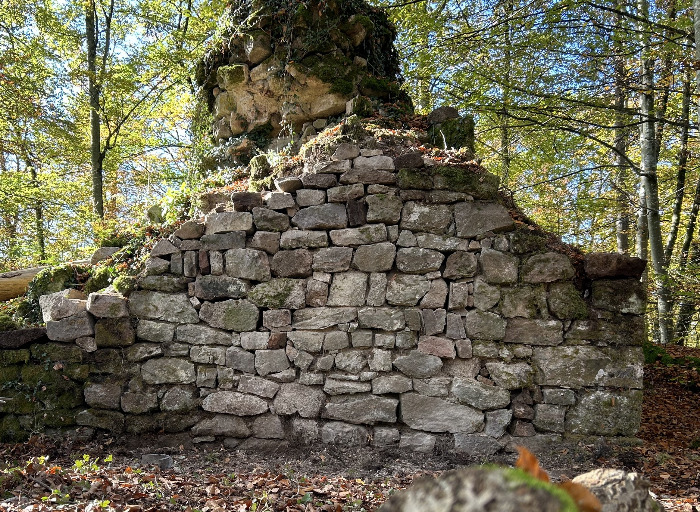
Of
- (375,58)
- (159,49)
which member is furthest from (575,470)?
(159,49)

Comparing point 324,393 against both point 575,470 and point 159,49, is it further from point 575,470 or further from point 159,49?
point 159,49

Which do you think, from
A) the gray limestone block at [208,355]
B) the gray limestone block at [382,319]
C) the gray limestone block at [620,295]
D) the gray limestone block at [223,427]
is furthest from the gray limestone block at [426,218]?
the gray limestone block at [223,427]

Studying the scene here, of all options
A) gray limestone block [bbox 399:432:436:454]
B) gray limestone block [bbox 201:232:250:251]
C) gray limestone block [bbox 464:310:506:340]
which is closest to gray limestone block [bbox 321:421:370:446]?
gray limestone block [bbox 399:432:436:454]

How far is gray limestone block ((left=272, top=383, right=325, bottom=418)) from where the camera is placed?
4.30m

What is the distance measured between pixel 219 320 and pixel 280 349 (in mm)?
662

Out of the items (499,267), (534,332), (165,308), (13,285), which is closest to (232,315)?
(165,308)

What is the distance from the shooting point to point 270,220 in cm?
452

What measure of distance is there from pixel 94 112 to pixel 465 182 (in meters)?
9.91

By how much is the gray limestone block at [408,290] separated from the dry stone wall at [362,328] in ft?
0.06

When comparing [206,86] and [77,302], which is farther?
[206,86]

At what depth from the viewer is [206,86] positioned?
6480mm

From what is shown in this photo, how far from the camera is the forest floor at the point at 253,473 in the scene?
3000mm

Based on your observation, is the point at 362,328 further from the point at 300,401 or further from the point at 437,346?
the point at 300,401

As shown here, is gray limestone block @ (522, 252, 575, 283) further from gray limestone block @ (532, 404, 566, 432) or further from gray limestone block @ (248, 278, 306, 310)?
gray limestone block @ (248, 278, 306, 310)
